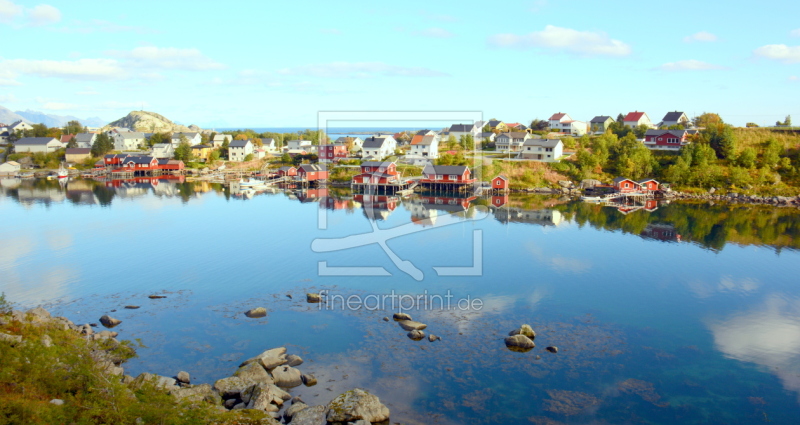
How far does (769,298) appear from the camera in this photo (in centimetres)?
2050

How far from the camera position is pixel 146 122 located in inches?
4875

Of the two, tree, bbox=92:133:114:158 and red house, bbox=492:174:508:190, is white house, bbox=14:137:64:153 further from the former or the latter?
red house, bbox=492:174:508:190

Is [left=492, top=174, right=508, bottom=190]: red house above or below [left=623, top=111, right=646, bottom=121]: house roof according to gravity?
below

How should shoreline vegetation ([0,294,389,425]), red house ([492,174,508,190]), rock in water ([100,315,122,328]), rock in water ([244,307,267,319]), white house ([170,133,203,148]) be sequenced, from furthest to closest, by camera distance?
white house ([170,133,203,148]) → red house ([492,174,508,190]) → rock in water ([244,307,267,319]) → rock in water ([100,315,122,328]) → shoreline vegetation ([0,294,389,425])

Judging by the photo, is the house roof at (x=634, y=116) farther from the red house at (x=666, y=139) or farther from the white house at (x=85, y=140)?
the white house at (x=85, y=140)

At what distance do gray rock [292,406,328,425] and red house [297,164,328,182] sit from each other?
1827 inches

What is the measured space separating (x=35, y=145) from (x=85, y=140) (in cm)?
762

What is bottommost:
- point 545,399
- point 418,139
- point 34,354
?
point 545,399

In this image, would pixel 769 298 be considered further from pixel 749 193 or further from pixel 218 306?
pixel 749 193

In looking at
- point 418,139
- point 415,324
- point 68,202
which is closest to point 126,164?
point 68,202

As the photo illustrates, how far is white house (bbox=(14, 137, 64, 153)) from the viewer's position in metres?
73.6

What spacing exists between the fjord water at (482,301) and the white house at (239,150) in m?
33.8

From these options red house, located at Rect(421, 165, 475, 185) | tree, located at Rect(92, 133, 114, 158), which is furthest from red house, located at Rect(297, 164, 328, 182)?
tree, located at Rect(92, 133, 114, 158)

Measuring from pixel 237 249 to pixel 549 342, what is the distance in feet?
58.1
